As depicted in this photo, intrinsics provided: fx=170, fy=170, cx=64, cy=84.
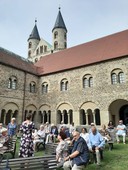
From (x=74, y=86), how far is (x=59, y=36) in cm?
2456

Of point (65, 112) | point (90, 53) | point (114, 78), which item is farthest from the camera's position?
point (65, 112)

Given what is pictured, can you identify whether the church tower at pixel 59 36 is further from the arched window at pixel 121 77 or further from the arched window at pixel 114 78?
the arched window at pixel 121 77

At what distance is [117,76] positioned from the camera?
1880 cm

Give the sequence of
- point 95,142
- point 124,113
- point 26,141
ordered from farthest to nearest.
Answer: point 124,113, point 95,142, point 26,141

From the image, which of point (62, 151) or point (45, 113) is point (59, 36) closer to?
point (45, 113)

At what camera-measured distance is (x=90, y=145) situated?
7438mm

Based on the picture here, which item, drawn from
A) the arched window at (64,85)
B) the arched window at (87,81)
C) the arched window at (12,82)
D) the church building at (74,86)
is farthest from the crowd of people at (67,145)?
the arched window at (64,85)

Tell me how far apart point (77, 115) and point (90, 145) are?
13.3 metres

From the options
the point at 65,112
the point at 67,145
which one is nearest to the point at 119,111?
the point at 65,112

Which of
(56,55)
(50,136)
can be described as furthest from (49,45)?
(50,136)

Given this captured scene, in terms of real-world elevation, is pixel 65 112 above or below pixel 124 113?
above

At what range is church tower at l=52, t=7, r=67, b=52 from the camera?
42688mm

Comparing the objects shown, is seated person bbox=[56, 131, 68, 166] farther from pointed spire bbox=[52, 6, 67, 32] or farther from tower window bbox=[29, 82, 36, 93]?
pointed spire bbox=[52, 6, 67, 32]

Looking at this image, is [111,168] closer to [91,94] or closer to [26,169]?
[26,169]
